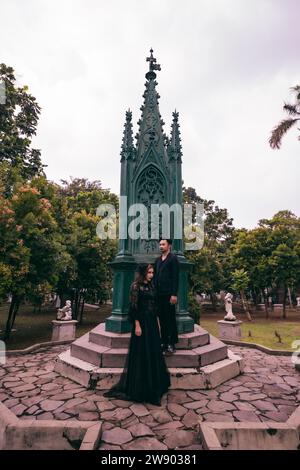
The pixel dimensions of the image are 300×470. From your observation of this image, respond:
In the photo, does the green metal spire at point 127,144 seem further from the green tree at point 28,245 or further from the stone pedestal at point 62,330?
the stone pedestal at point 62,330

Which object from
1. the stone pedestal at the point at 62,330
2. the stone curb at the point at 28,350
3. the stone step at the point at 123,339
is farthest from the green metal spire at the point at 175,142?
the stone pedestal at the point at 62,330

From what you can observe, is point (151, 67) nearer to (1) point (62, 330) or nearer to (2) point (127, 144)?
(2) point (127, 144)

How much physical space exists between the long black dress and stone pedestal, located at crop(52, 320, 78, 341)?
6942 millimetres

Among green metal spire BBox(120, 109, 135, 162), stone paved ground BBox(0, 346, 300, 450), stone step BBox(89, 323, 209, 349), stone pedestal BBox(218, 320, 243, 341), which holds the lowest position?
stone pedestal BBox(218, 320, 243, 341)

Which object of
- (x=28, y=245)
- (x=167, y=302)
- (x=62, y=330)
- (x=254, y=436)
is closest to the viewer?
(x=254, y=436)

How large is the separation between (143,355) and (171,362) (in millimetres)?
1072

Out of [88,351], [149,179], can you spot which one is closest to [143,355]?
[88,351]

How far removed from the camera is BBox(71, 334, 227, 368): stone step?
493cm

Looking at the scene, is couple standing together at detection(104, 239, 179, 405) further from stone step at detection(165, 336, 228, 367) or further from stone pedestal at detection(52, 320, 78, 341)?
stone pedestal at detection(52, 320, 78, 341)

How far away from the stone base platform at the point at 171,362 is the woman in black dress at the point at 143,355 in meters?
0.38

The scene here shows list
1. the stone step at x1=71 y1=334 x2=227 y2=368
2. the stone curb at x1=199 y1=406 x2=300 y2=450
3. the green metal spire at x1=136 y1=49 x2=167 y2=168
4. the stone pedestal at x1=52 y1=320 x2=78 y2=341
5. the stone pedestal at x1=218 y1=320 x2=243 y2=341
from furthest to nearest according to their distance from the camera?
1. the stone pedestal at x1=218 y1=320 x2=243 y2=341
2. the stone pedestal at x1=52 y1=320 x2=78 y2=341
3. the green metal spire at x1=136 y1=49 x2=167 y2=168
4. the stone step at x1=71 y1=334 x2=227 y2=368
5. the stone curb at x1=199 y1=406 x2=300 y2=450

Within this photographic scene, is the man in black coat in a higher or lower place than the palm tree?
lower

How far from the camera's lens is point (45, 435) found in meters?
3.14

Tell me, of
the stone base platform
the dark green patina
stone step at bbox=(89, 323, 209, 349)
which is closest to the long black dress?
the stone base platform
